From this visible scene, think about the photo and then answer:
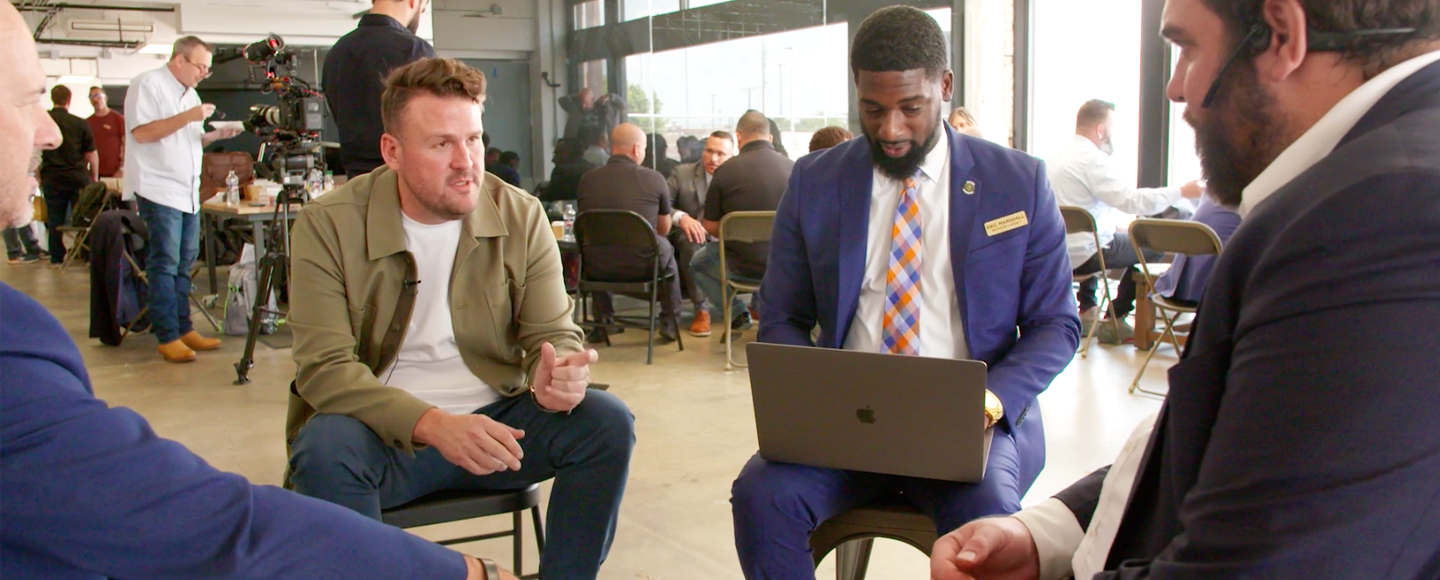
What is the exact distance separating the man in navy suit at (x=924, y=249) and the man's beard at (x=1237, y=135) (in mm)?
930

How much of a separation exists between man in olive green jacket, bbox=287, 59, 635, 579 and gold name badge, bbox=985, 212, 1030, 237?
76cm

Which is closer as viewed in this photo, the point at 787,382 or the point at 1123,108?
the point at 787,382

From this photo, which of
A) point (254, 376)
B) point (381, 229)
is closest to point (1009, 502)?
point (381, 229)

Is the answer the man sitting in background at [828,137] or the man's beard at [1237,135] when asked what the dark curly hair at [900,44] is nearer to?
the man's beard at [1237,135]

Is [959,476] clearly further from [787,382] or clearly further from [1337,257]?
[1337,257]

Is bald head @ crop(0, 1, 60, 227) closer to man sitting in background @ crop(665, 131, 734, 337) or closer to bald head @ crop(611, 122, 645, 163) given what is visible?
bald head @ crop(611, 122, 645, 163)

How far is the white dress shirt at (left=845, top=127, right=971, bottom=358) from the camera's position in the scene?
1927 mm

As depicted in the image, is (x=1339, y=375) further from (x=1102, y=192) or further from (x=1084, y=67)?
(x=1084, y=67)

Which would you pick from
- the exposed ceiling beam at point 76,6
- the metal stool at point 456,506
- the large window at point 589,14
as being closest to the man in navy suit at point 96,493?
the metal stool at point 456,506

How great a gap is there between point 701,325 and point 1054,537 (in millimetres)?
4847

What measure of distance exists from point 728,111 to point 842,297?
275 inches

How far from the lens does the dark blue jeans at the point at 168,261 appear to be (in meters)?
5.14

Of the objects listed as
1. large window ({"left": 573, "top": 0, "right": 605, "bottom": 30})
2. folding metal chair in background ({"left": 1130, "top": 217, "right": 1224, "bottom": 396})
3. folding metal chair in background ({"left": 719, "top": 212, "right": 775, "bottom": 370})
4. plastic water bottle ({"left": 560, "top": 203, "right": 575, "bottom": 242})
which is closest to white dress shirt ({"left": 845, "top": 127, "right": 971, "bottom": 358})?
folding metal chair in background ({"left": 1130, "top": 217, "right": 1224, "bottom": 396})

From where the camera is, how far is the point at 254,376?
4984 millimetres
